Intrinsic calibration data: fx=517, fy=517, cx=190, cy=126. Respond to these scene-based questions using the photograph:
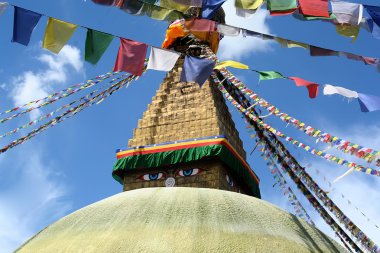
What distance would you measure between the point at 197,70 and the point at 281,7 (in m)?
1.45

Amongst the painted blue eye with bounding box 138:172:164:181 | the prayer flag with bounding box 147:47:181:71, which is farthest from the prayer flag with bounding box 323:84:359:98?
the painted blue eye with bounding box 138:172:164:181

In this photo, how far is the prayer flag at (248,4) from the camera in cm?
720

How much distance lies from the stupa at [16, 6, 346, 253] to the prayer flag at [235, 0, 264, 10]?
2387mm

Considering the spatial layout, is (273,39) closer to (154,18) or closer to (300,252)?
(154,18)

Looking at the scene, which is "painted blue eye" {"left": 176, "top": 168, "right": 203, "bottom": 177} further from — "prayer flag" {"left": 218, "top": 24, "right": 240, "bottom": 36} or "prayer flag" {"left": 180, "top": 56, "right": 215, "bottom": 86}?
"prayer flag" {"left": 218, "top": 24, "right": 240, "bottom": 36}

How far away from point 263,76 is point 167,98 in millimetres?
2980

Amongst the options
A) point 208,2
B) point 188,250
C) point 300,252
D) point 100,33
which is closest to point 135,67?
point 100,33

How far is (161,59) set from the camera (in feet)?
23.0

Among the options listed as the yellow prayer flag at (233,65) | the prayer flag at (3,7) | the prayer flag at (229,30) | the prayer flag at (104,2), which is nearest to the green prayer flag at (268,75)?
the yellow prayer flag at (233,65)

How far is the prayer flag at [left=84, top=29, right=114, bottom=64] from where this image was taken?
6.64 meters

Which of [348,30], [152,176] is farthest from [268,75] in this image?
[152,176]

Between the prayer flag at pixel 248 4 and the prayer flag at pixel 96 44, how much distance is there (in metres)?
1.92

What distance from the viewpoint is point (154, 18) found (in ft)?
24.0

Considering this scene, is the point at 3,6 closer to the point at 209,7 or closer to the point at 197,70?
the point at 197,70
